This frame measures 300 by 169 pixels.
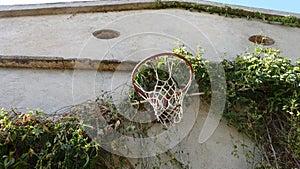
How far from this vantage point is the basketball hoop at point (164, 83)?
3.48 metres

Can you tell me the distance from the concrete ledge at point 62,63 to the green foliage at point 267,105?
3.83 ft

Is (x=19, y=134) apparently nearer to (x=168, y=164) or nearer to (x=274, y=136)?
(x=168, y=164)

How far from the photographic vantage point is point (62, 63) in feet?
14.9

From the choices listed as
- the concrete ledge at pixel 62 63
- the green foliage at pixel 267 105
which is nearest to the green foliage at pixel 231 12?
the green foliage at pixel 267 105

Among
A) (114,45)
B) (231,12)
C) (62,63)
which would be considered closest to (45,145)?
(62,63)

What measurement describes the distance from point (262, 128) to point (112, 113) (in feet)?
5.81

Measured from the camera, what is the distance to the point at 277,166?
324cm

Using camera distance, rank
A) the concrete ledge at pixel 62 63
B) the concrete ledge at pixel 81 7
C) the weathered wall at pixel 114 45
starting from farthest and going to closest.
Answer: the concrete ledge at pixel 81 7 < the concrete ledge at pixel 62 63 < the weathered wall at pixel 114 45

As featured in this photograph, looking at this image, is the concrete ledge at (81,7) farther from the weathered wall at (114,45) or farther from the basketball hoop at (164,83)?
the basketball hoop at (164,83)

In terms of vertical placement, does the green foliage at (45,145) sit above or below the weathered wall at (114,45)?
below

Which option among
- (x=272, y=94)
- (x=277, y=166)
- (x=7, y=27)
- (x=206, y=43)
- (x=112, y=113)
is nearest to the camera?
(x=277, y=166)

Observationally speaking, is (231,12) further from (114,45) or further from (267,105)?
(267,105)

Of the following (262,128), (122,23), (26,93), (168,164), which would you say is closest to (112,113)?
(168,164)

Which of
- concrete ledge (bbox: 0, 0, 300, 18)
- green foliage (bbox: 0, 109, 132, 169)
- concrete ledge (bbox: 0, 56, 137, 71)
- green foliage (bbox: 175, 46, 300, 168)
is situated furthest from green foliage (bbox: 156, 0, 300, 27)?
green foliage (bbox: 0, 109, 132, 169)
